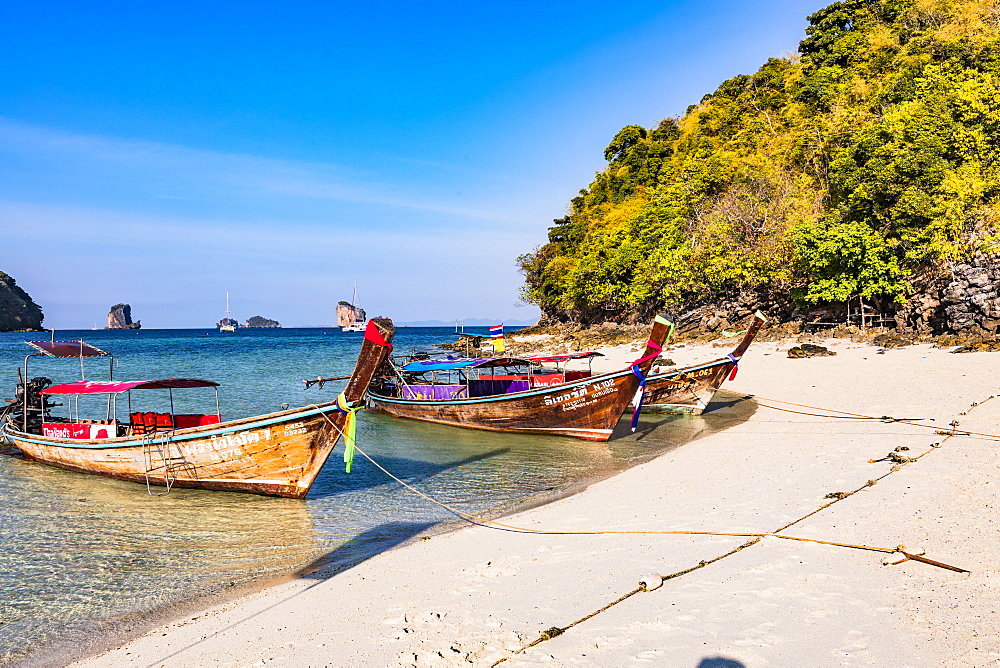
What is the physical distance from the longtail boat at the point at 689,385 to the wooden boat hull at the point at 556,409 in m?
4.05

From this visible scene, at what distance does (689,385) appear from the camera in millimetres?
19625

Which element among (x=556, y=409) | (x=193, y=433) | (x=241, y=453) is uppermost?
(x=193, y=433)

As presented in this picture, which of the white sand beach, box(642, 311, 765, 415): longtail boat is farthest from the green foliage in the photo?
the white sand beach

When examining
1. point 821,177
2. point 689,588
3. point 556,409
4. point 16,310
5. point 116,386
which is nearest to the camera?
point 689,588

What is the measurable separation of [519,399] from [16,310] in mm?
173519

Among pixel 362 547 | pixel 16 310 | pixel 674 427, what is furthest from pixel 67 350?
pixel 16 310

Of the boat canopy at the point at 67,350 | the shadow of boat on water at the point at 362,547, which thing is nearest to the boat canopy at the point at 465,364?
the shadow of boat on water at the point at 362,547

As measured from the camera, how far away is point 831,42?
4922 cm

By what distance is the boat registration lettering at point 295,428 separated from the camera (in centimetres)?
1122

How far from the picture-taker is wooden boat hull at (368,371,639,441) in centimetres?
1597

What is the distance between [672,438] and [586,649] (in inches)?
495

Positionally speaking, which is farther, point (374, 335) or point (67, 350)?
point (67, 350)

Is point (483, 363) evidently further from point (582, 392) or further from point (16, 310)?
point (16, 310)

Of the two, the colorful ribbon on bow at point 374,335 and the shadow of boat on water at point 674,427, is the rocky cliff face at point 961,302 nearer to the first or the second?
the shadow of boat on water at point 674,427
